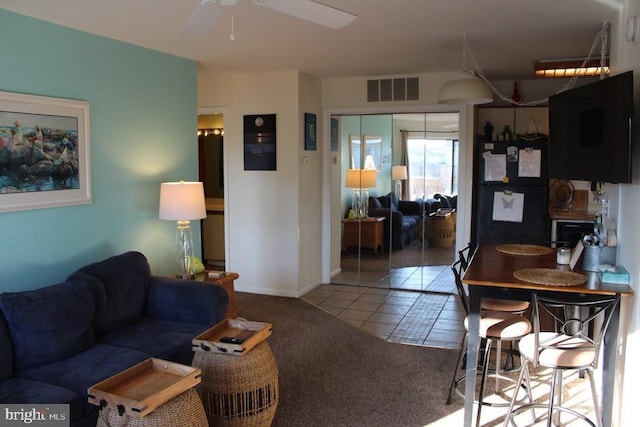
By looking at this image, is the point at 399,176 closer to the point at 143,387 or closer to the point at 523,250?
the point at 523,250

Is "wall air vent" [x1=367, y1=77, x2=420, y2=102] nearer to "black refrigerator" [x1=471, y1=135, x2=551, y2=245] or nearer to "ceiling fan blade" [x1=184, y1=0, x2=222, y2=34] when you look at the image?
"black refrigerator" [x1=471, y1=135, x2=551, y2=245]

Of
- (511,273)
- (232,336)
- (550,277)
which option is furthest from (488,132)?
(232,336)

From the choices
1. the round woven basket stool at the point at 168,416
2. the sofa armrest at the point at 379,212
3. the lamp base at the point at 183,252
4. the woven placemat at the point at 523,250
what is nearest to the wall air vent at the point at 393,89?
the sofa armrest at the point at 379,212

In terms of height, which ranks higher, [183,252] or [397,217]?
[397,217]

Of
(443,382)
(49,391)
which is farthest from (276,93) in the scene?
(49,391)

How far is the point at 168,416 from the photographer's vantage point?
225 centimetres

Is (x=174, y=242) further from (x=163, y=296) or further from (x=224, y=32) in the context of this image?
(x=224, y=32)

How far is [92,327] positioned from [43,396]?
75cm

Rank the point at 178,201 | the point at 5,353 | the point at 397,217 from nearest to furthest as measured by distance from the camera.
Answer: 1. the point at 5,353
2. the point at 178,201
3. the point at 397,217

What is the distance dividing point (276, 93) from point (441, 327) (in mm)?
2921

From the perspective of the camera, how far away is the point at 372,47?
4.48m

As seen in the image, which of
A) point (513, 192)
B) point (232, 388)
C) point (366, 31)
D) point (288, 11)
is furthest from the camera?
point (513, 192)

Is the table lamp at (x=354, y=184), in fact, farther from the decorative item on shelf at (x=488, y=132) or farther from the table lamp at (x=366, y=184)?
the decorative item on shelf at (x=488, y=132)

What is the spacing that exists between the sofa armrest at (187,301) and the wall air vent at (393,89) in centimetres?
324
